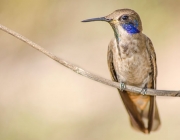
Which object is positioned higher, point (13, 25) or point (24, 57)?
point (13, 25)

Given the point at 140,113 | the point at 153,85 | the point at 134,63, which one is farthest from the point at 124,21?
the point at 140,113

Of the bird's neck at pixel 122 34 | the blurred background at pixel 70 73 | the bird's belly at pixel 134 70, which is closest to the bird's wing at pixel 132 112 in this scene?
the bird's belly at pixel 134 70

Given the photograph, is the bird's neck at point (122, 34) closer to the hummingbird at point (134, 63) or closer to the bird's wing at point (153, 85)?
the hummingbird at point (134, 63)

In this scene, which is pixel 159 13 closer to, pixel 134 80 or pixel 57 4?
pixel 57 4

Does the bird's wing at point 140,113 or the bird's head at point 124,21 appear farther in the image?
the bird's wing at point 140,113

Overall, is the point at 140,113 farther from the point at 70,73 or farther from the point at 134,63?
the point at 70,73

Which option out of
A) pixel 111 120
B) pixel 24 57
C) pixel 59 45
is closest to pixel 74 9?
pixel 59 45

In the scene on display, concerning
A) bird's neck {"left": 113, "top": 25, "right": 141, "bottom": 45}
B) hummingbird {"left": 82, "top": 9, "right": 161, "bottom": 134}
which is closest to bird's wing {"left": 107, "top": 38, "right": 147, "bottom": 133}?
hummingbird {"left": 82, "top": 9, "right": 161, "bottom": 134}
